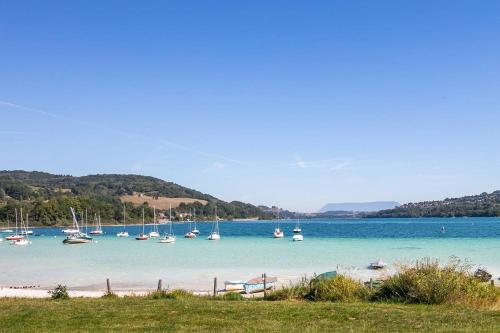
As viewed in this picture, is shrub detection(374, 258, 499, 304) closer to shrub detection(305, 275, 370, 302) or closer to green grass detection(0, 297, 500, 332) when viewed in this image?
shrub detection(305, 275, 370, 302)

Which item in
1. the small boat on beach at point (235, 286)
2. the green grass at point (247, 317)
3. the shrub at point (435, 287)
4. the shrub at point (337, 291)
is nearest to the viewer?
the green grass at point (247, 317)

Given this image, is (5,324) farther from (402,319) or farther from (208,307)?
(402,319)

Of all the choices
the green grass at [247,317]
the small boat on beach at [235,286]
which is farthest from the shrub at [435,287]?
the small boat on beach at [235,286]

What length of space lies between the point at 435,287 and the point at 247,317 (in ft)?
22.1

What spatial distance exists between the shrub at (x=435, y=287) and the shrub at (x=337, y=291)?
0.72 m

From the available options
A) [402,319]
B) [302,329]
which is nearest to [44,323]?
[302,329]

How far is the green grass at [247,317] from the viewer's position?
546 inches

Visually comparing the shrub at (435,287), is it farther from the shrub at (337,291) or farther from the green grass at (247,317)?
the green grass at (247,317)

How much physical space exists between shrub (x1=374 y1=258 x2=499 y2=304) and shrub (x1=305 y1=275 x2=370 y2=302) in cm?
72

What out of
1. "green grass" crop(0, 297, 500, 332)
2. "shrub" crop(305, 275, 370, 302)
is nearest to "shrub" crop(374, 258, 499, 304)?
"shrub" crop(305, 275, 370, 302)

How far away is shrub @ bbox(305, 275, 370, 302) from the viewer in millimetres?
20141

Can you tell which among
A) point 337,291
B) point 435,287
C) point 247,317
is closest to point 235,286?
point 337,291

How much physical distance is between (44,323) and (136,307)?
11.2 ft

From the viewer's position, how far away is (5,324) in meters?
15.1
